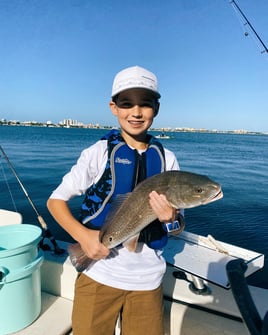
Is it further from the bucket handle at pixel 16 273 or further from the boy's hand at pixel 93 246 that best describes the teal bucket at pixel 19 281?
the boy's hand at pixel 93 246

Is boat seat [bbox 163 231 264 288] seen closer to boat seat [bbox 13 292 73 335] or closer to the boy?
the boy

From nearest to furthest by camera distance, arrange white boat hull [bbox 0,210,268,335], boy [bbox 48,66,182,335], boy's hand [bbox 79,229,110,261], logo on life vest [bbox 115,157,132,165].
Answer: boy's hand [bbox 79,229,110,261], boy [bbox 48,66,182,335], logo on life vest [bbox 115,157,132,165], white boat hull [bbox 0,210,268,335]

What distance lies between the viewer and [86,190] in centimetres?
224

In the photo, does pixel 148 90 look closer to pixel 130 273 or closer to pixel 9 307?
pixel 130 273

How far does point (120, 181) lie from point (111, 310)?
104cm

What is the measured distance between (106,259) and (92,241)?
0.25m

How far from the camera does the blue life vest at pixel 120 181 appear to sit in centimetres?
220

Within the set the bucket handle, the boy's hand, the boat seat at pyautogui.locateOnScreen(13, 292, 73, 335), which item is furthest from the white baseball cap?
the boat seat at pyautogui.locateOnScreen(13, 292, 73, 335)

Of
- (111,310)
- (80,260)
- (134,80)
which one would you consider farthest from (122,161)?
(111,310)

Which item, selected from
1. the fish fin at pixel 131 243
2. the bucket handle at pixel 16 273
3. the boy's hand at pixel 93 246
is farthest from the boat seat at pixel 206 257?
the bucket handle at pixel 16 273

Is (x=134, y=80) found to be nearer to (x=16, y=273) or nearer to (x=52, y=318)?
(x=16, y=273)

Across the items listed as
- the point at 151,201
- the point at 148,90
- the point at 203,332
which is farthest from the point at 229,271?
the point at 203,332

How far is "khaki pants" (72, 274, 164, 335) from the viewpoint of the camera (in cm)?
212

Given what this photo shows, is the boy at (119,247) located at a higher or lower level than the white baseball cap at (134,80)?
lower
